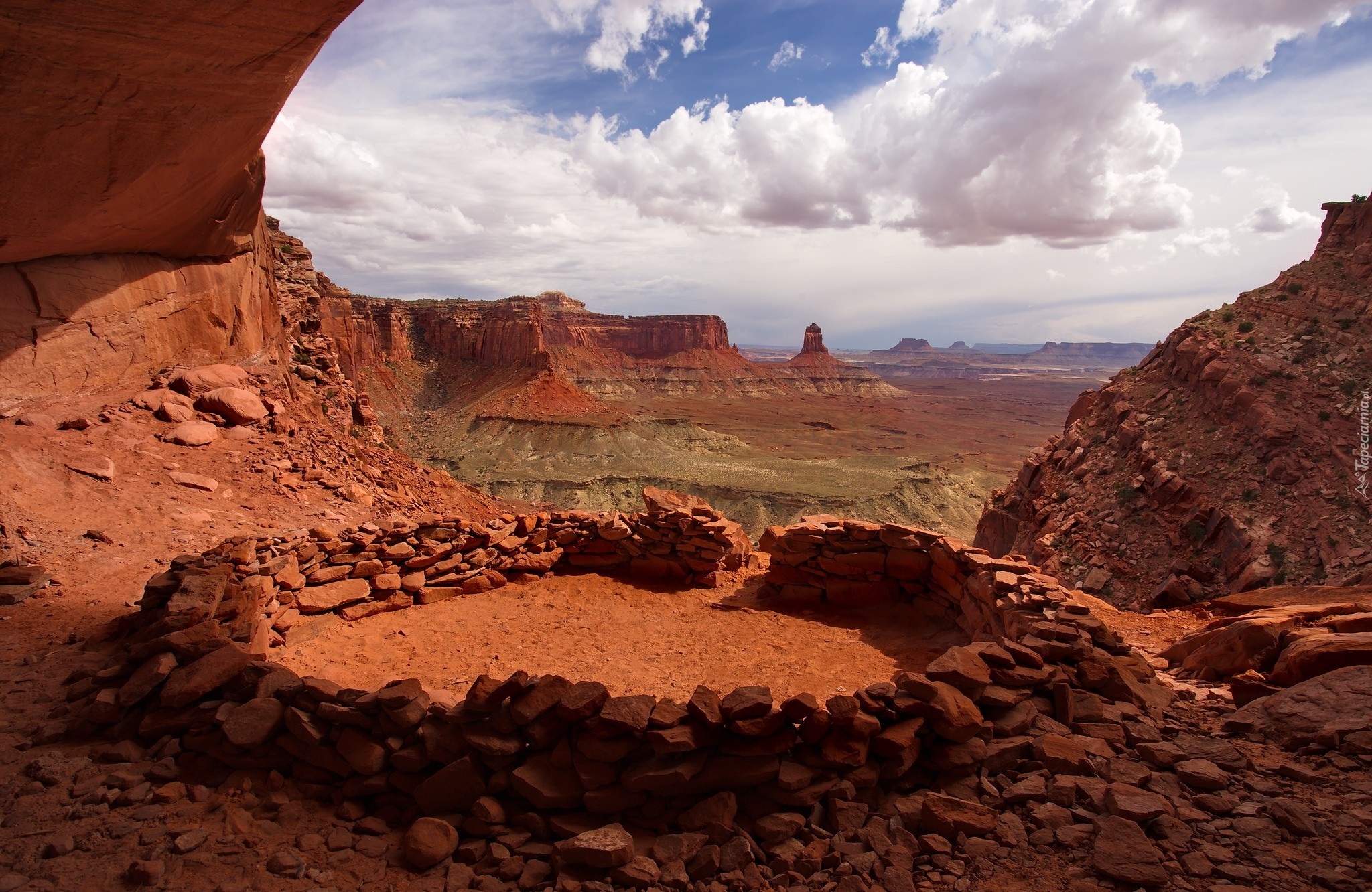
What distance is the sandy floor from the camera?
8078mm

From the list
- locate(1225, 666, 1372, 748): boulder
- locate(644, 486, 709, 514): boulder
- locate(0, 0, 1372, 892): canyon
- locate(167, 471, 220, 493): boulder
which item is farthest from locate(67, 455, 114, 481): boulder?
locate(1225, 666, 1372, 748): boulder

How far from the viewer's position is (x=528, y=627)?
Answer: 9609mm

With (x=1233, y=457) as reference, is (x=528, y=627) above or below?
below

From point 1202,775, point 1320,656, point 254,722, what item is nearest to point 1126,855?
point 1202,775

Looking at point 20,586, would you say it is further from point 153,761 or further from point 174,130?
point 174,130

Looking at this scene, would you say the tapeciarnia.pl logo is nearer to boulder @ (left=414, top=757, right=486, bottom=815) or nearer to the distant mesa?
boulder @ (left=414, top=757, right=486, bottom=815)

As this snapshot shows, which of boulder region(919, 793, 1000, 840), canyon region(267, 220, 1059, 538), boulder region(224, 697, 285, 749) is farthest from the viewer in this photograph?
canyon region(267, 220, 1059, 538)

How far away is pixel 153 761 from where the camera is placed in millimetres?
5340

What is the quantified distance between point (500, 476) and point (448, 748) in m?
56.8

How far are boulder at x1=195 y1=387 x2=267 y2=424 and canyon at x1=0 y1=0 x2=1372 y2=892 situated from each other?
0.08m

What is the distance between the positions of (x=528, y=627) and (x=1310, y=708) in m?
8.54

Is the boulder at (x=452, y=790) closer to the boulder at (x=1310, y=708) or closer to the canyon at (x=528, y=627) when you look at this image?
the canyon at (x=528, y=627)

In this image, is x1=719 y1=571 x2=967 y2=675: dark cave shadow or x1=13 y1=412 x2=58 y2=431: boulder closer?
x1=719 y1=571 x2=967 y2=675: dark cave shadow

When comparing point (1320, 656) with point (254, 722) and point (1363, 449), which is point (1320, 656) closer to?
point (254, 722)
